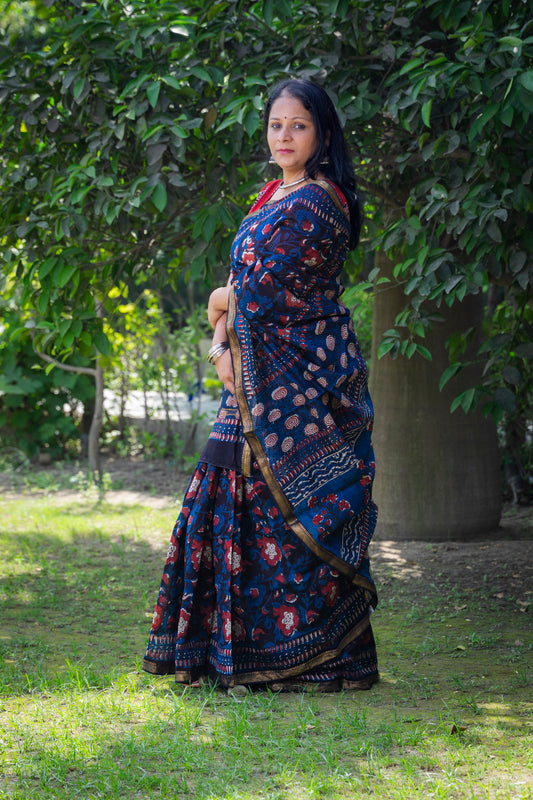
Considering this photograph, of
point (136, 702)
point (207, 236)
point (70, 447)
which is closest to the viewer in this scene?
point (136, 702)

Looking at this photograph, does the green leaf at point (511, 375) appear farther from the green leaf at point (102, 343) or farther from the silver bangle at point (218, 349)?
the green leaf at point (102, 343)

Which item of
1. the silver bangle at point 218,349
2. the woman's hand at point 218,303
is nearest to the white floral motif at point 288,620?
the silver bangle at point 218,349

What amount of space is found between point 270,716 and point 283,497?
27.3 inches

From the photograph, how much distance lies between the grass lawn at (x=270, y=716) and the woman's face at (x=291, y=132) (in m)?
1.82

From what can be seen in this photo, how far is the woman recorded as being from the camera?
9.80 ft

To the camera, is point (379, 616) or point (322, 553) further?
point (379, 616)

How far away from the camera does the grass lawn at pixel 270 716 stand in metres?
2.26

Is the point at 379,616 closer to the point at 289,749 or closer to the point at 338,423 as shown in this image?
the point at 338,423

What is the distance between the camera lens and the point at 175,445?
8.71 m

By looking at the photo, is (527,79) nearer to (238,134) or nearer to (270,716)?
(238,134)

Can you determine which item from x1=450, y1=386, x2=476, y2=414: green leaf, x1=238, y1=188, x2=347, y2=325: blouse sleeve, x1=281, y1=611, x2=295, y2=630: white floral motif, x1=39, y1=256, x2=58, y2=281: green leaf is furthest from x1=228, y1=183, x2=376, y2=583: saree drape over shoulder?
x1=39, y1=256, x2=58, y2=281: green leaf

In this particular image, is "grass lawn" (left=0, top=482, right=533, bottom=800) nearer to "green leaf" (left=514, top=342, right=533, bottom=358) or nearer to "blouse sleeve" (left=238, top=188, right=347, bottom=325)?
"green leaf" (left=514, top=342, right=533, bottom=358)

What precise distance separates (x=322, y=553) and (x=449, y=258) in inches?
50.6

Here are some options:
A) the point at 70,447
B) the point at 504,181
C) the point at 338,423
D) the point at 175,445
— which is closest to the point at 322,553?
the point at 338,423
